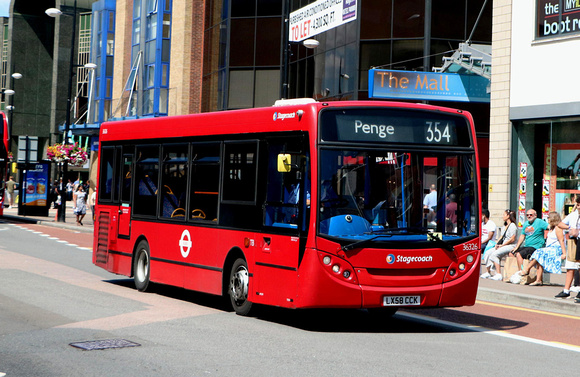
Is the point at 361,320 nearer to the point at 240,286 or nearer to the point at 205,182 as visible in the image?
the point at 240,286

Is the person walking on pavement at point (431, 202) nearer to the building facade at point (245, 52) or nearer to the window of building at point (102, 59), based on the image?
the building facade at point (245, 52)

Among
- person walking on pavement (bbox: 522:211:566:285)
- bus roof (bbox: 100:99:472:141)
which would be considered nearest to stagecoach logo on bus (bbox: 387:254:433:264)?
bus roof (bbox: 100:99:472:141)

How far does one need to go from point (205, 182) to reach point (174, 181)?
99cm

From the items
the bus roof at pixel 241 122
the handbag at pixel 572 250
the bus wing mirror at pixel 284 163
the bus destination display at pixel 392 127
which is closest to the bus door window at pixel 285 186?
the bus wing mirror at pixel 284 163

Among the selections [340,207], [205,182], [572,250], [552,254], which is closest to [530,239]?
[552,254]

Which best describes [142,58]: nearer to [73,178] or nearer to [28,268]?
[28,268]

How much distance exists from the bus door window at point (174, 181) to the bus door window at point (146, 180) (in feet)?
0.90

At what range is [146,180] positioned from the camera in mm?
14234

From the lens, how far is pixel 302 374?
7469 mm

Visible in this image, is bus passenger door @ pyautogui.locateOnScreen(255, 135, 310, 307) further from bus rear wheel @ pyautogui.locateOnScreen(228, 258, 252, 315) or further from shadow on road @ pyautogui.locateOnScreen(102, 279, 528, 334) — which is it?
shadow on road @ pyautogui.locateOnScreen(102, 279, 528, 334)

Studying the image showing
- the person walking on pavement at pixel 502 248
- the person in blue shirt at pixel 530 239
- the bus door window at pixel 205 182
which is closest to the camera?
the bus door window at pixel 205 182

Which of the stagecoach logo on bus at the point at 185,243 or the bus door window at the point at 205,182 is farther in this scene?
the stagecoach logo on bus at the point at 185,243

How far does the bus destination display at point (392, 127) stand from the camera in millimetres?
10320

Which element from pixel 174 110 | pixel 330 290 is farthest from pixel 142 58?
pixel 330 290
